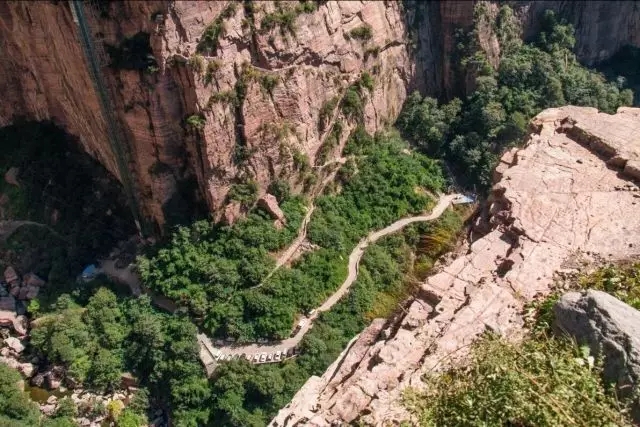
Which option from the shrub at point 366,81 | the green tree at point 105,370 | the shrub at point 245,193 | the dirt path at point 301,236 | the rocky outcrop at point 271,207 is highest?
the shrub at point 366,81

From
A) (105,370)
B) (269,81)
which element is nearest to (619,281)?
(269,81)

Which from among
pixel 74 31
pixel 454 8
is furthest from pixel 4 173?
pixel 454 8

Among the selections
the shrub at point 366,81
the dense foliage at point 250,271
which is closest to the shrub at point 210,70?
the dense foliage at point 250,271

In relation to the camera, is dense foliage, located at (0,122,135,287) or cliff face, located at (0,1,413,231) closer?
cliff face, located at (0,1,413,231)

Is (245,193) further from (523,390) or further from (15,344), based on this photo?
(523,390)

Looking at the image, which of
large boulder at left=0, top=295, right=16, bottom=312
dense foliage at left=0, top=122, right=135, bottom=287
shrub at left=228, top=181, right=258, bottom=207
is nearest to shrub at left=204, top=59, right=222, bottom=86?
shrub at left=228, top=181, right=258, bottom=207

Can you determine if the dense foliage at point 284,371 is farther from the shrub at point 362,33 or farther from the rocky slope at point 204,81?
the shrub at point 362,33

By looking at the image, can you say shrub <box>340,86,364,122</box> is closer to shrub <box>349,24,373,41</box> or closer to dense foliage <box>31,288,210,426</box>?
shrub <box>349,24,373,41</box>
